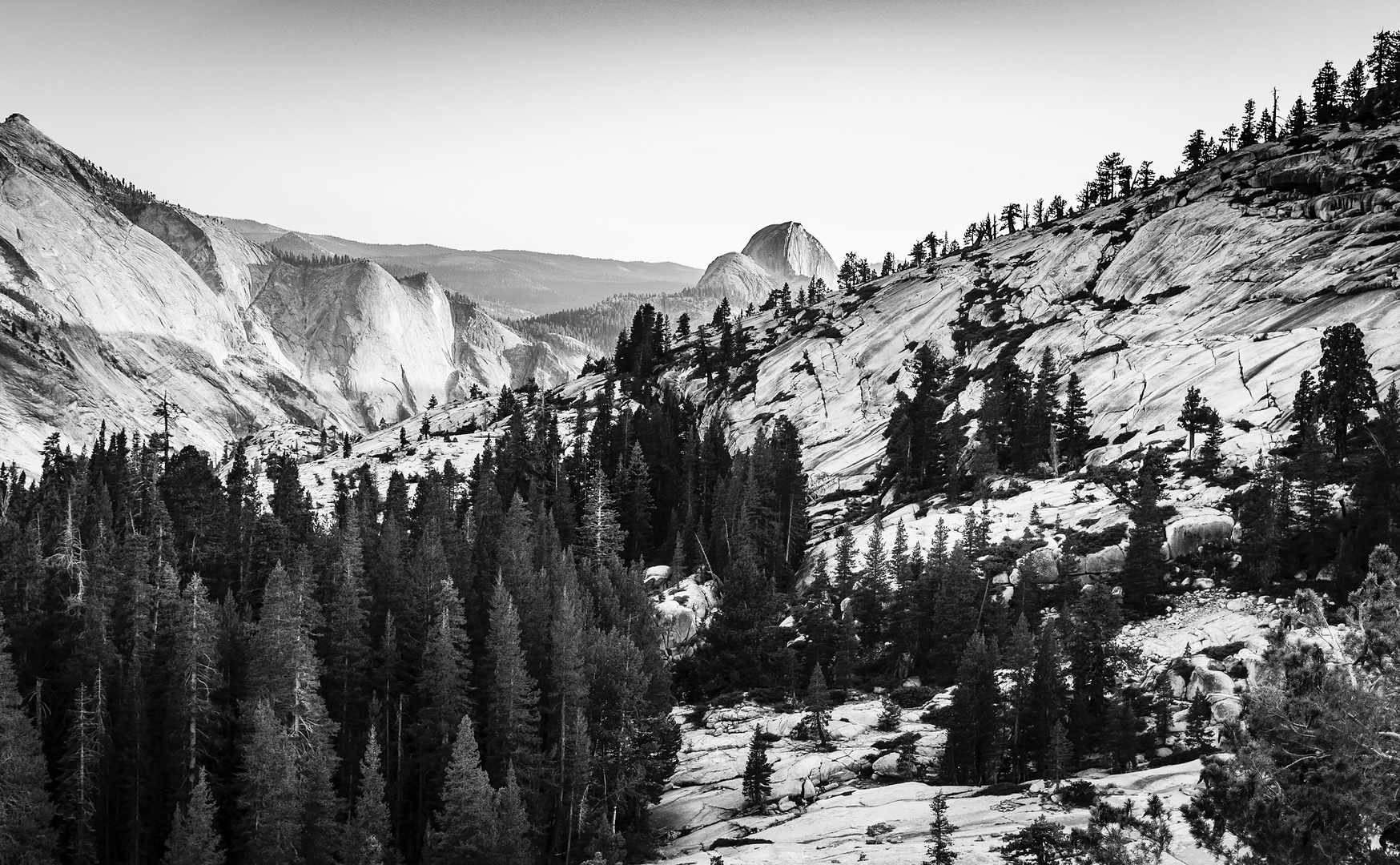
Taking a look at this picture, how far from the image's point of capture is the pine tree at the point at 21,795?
153 ft

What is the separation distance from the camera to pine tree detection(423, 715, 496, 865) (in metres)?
47.2

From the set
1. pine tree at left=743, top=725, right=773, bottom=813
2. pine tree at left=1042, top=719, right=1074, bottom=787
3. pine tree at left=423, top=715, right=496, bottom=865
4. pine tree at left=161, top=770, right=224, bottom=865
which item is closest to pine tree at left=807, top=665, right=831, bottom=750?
pine tree at left=743, top=725, right=773, bottom=813

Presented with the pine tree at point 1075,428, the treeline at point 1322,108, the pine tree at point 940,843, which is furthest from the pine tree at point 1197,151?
the pine tree at point 940,843

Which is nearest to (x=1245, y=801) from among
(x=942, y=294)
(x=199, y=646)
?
(x=199, y=646)

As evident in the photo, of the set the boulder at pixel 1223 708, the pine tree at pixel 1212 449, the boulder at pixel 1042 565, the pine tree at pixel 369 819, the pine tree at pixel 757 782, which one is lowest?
the pine tree at pixel 757 782

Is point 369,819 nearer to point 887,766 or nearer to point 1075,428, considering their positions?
point 887,766

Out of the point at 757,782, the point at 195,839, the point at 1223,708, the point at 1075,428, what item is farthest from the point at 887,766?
the point at 1075,428

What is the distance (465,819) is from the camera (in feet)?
157

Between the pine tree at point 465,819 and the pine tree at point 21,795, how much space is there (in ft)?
62.2

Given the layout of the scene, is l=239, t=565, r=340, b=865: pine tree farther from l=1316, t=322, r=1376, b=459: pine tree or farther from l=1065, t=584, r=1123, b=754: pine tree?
l=1316, t=322, r=1376, b=459: pine tree

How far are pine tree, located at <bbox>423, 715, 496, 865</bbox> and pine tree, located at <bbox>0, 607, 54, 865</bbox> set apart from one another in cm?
1896

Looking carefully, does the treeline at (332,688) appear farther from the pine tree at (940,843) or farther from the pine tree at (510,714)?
the pine tree at (940,843)

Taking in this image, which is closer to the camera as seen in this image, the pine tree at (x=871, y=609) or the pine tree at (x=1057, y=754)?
the pine tree at (x=1057, y=754)

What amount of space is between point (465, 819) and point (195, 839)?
12.0 m
